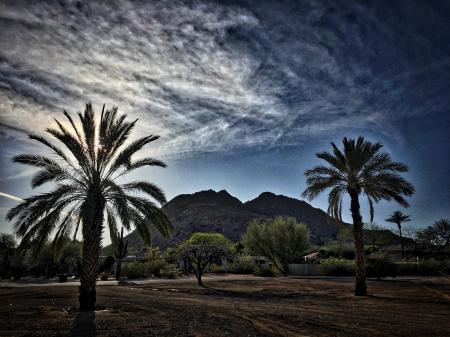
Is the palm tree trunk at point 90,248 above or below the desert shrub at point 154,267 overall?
above

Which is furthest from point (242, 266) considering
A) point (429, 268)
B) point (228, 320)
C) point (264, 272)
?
point (228, 320)

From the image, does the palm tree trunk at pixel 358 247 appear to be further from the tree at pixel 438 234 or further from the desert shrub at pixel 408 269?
the tree at pixel 438 234

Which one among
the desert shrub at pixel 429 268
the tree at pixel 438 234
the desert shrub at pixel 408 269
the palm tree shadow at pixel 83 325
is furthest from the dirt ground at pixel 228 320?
the tree at pixel 438 234

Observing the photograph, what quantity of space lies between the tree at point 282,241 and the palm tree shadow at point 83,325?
35717 millimetres

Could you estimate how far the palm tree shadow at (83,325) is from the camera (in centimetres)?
888

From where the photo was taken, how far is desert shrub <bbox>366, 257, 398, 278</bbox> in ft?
119

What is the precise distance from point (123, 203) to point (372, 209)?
48.3ft

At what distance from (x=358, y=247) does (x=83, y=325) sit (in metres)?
15.7

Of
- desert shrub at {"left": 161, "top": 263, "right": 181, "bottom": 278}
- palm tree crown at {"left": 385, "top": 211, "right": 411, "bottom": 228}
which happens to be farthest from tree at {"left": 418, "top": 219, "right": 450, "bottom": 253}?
desert shrub at {"left": 161, "top": 263, "right": 181, "bottom": 278}

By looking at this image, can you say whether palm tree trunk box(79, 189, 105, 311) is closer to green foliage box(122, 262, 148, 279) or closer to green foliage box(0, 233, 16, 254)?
green foliage box(122, 262, 148, 279)

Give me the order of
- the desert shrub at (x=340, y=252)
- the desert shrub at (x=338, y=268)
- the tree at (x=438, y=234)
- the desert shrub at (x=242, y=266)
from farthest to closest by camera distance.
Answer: the tree at (x=438, y=234) → the desert shrub at (x=340, y=252) → the desert shrub at (x=242, y=266) → the desert shrub at (x=338, y=268)

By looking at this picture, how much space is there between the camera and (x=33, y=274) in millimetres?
43625

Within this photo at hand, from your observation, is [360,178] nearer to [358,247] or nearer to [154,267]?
[358,247]

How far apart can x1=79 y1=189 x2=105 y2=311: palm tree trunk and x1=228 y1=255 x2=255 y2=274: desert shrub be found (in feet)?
121
